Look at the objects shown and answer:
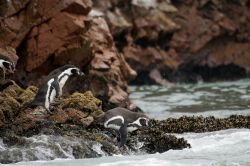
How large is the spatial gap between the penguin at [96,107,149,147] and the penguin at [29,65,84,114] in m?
1.28

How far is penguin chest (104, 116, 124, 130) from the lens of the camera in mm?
14602

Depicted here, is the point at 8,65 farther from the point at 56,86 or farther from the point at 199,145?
the point at 199,145

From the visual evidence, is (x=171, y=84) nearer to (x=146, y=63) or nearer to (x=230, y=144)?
(x=146, y=63)

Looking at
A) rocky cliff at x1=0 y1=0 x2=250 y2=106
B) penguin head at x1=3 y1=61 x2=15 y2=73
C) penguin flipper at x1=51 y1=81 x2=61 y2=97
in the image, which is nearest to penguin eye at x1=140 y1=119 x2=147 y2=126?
penguin flipper at x1=51 y1=81 x2=61 y2=97

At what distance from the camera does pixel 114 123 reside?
14648mm

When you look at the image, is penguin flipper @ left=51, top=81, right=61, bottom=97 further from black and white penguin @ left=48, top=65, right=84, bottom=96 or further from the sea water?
the sea water

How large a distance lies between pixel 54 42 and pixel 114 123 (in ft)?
23.1

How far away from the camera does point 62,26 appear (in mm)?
20984

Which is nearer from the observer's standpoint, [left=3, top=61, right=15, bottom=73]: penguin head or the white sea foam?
the white sea foam

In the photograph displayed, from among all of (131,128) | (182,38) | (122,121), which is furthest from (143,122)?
(182,38)

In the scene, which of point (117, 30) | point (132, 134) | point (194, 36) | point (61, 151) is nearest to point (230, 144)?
point (132, 134)

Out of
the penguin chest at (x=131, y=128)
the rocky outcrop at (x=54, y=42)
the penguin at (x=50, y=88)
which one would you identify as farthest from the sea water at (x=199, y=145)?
the rocky outcrop at (x=54, y=42)

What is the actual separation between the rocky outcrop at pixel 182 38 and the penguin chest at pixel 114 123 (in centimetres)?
2438

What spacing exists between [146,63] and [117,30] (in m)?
3.25
